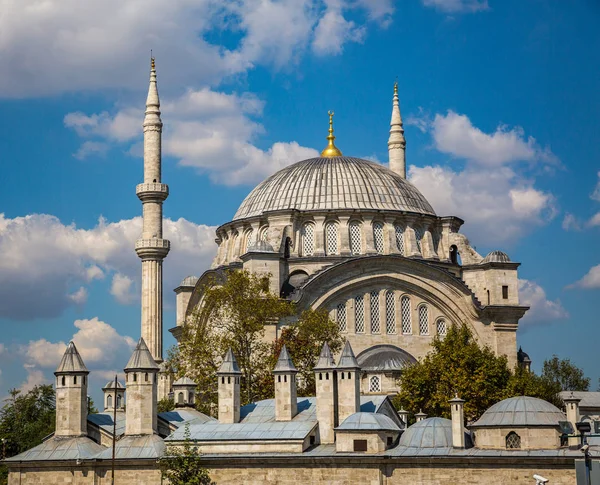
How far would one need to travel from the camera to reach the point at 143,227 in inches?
2135

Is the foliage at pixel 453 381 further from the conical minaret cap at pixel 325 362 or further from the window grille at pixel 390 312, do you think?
the conical minaret cap at pixel 325 362

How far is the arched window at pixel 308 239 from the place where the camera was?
179 ft

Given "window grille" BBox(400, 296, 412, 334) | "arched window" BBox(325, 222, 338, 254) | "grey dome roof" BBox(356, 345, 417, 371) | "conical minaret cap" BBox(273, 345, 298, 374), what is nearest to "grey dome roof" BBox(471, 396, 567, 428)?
"conical minaret cap" BBox(273, 345, 298, 374)

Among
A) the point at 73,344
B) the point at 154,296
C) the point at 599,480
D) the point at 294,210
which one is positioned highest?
the point at 294,210

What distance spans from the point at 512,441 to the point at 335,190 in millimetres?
24861

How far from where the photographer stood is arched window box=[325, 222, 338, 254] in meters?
54.6

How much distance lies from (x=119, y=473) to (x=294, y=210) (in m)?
20.6

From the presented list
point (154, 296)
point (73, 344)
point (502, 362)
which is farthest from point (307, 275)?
point (73, 344)

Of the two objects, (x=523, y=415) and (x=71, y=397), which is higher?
(x=71, y=397)

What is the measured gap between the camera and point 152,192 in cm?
5397

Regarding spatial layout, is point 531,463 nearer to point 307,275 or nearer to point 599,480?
point 599,480

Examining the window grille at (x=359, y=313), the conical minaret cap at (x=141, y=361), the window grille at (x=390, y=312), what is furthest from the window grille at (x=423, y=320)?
the conical minaret cap at (x=141, y=361)

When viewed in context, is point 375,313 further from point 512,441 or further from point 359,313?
point 512,441

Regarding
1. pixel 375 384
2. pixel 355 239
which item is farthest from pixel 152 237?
pixel 375 384
